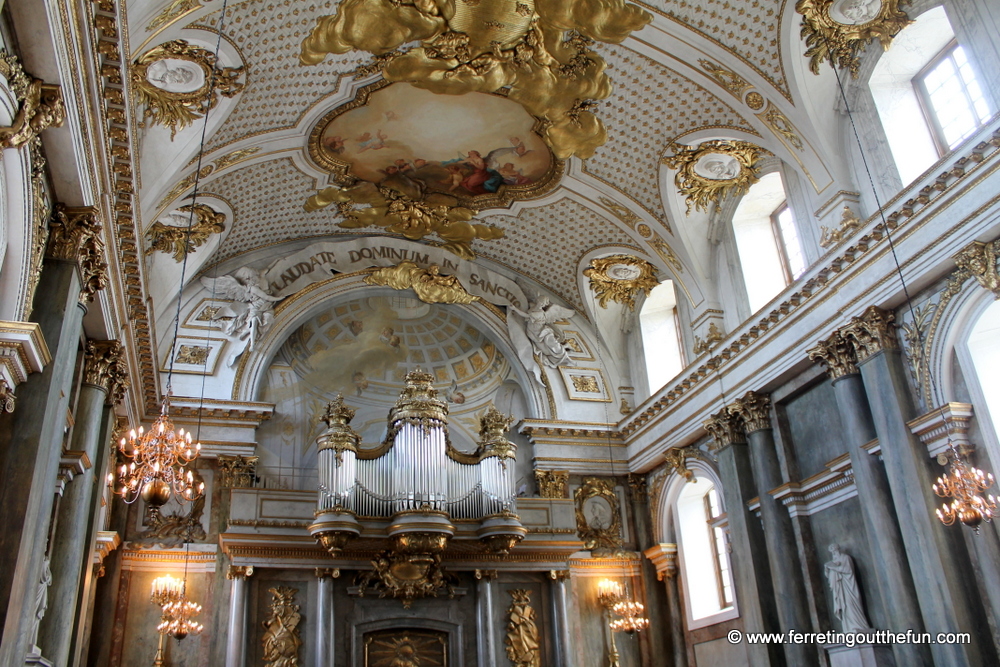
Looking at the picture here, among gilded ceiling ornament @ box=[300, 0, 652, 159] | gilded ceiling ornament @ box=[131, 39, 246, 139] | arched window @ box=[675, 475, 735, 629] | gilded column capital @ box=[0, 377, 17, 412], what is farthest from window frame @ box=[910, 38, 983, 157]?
gilded column capital @ box=[0, 377, 17, 412]

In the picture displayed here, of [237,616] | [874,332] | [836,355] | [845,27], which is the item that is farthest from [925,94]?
[237,616]

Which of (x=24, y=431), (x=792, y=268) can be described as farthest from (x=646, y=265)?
(x=24, y=431)

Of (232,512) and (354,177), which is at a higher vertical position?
(354,177)

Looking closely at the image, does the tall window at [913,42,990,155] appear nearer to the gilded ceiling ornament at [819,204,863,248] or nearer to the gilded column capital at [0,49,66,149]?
the gilded ceiling ornament at [819,204,863,248]

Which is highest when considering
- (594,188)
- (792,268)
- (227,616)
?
(594,188)

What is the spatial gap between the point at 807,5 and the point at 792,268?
4.71 m

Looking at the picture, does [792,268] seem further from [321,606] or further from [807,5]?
[321,606]

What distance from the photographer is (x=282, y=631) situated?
14641 millimetres

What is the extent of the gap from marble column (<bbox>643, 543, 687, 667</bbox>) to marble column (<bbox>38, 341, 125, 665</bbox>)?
10784 millimetres

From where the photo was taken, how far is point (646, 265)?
1864cm

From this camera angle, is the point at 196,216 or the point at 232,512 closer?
the point at 232,512

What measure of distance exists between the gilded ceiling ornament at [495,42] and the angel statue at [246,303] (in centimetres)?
606

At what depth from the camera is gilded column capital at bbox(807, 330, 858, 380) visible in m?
12.3

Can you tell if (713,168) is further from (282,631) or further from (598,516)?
(282,631)
